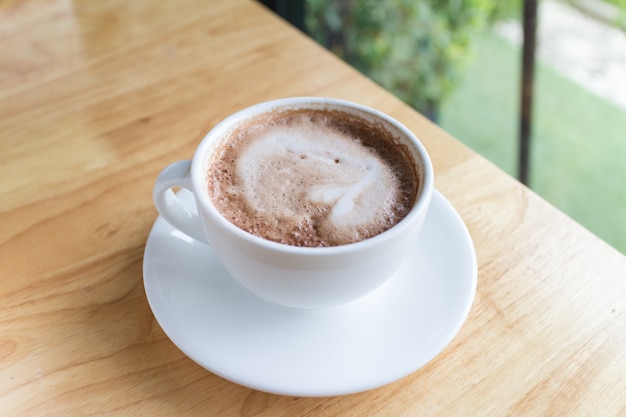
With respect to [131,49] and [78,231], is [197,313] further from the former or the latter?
[131,49]

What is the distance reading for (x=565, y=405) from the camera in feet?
1.83

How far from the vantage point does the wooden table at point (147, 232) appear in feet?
1.85

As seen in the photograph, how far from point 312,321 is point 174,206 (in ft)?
0.58

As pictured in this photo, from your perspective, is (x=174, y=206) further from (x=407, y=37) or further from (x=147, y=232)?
(x=407, y=37)

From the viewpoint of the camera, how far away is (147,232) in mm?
725

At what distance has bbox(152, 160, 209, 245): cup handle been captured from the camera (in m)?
0.61

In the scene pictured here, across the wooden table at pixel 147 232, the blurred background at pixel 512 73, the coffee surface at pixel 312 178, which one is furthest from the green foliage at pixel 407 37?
the coffee surface at pixel 312 178

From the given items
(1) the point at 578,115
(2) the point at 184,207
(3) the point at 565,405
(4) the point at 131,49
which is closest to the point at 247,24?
(4) the point at 131,49

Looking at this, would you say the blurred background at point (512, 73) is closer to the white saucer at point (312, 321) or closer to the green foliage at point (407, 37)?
the green foliage at point (407, 37)

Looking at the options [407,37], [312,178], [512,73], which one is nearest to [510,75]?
[512,73]

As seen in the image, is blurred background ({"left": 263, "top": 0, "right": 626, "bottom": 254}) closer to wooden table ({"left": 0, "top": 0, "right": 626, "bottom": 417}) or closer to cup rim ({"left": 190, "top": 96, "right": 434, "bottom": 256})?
wooden table ({"left": 0, "top": 0, "right": 626, "bottom": 417})

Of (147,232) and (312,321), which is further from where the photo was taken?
(147,232)

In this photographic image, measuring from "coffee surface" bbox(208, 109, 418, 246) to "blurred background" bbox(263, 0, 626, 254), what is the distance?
0.81 m

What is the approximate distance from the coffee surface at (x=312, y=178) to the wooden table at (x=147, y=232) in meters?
0.13
